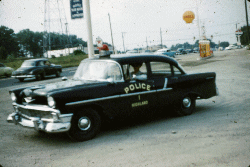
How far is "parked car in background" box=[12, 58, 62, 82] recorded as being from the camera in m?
19.0

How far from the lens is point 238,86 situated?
35.0 feet

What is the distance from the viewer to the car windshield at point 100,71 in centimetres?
552

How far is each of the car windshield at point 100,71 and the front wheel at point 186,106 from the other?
1831 mm

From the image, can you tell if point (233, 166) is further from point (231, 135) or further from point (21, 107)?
point (21, 107)

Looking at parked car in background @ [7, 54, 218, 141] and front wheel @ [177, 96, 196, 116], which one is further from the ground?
parked car in background @ [7, 54, 218, 141]

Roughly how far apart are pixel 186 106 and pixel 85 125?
274 centimetres

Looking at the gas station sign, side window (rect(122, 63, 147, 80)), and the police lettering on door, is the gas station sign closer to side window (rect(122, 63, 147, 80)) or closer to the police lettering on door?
side window (rect(122, 63, 147, 80))

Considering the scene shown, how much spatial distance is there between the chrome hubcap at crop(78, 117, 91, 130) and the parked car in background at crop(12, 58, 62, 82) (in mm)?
14961

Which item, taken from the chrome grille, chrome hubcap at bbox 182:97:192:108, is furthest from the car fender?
chrome hubcap at bbox 182:97:192:108

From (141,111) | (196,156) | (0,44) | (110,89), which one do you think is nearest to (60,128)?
(110,89)

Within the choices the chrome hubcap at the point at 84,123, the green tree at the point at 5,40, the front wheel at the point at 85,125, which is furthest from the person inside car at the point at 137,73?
the green tree at the point at 5,40

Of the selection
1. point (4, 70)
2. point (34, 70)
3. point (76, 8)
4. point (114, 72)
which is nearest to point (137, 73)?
point (114, 72)

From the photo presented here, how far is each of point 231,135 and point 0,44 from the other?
765 centimetres

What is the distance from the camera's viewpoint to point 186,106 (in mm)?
6660
